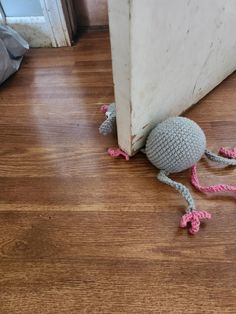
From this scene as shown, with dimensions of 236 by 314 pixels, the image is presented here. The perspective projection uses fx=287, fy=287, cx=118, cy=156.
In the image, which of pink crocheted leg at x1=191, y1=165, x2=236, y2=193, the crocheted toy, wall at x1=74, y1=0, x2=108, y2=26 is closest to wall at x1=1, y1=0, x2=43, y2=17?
wall at x1=74, y1=0, x2=108, y2=26

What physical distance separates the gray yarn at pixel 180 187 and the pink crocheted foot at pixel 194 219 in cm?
2

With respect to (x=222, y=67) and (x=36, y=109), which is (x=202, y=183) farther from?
(x=36, y=109)

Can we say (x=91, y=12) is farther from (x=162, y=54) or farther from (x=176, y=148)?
(x=176, y=148)

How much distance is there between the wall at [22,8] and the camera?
126 cm

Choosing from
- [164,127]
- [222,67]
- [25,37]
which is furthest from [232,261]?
[25,37]

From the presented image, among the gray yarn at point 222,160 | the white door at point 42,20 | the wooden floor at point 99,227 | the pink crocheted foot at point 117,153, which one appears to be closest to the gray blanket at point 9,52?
the white door at point 42,20

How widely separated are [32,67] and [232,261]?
104 centimetres

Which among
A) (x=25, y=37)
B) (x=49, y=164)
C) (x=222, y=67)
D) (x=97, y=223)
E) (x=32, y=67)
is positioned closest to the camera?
(x=97, y=223)

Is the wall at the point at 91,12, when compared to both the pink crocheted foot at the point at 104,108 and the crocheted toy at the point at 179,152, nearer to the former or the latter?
the pink crocheted foot at the point at 104,108

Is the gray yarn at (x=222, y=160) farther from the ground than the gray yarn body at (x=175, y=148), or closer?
closer

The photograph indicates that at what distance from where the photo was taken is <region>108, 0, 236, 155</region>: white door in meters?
0.51

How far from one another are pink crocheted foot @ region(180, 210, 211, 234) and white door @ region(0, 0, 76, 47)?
1.03 m

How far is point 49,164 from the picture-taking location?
76 cm

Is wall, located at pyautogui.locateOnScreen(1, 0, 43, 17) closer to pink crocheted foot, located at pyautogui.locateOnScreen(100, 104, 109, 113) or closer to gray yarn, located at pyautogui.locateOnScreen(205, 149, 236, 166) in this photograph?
pink crocheted foot, located at pyautogui.locateOnScreen(100, 104, 109, 113)
